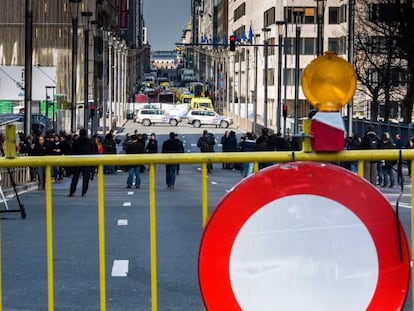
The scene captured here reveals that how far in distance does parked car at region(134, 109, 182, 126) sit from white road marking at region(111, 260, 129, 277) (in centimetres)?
10735

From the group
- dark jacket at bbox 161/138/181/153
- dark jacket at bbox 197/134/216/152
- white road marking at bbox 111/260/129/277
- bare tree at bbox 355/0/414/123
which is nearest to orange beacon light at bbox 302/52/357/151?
white road marking at bbox 111/260/129/277

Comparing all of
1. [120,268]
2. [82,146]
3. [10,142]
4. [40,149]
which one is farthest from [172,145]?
[10,142]

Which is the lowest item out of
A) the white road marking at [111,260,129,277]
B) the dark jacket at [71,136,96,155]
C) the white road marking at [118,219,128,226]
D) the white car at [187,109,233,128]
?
the white car at [187,109,233,128]

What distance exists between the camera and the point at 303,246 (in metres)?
4.24

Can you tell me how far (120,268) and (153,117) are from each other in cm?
10793

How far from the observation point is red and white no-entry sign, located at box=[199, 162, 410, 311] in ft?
13.7

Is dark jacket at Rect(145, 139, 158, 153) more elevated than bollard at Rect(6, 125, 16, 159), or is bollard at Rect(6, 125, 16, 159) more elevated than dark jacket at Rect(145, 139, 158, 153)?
bollard at Rect(6, 125, 16, 159)

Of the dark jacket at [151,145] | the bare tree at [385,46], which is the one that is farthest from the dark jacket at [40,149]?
the bare tree at [385,46]

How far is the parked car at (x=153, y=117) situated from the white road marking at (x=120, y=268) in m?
107

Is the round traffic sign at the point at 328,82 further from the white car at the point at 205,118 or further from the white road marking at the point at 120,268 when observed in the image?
the white car at the point at 205,118

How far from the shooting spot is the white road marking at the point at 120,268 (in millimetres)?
11227

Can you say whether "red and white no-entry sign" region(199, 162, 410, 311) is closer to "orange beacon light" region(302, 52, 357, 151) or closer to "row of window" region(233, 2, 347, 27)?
"orange beacon light" region(302, 52, 357, 151)

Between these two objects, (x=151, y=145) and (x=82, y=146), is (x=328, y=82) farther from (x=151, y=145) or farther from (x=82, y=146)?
(x=151, y=145)

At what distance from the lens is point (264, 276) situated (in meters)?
4.21
